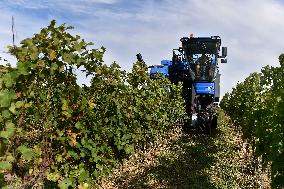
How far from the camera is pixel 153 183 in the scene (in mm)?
8430

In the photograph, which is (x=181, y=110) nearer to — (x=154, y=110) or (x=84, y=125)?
(x=154, y=110)

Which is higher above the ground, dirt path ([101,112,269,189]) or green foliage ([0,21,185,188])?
green foliage ([0,21,185,188])

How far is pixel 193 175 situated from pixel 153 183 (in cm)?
110

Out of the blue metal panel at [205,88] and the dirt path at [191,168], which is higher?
the blue metal panel at [205,88]

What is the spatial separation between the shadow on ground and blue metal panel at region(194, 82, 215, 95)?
6.26 ft

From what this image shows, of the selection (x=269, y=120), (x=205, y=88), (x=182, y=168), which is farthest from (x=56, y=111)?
(x=205, y=88)

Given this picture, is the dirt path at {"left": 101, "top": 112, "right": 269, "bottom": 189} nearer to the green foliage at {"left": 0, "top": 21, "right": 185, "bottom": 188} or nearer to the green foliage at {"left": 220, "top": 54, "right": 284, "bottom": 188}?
the green foliage at {"left": 220, "top": 54, "right": 284, "bottom": 188}

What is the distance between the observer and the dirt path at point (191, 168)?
8.45 m

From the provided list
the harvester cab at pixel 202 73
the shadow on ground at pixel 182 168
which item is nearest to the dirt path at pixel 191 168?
the shadow on ground at pixel 182 168

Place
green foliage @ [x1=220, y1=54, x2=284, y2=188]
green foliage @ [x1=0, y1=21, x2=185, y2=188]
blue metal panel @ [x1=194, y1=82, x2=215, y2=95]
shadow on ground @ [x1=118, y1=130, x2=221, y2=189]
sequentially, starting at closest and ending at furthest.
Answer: green foliage @ [x1=0, y1=21, x2=185, y2=188]
green foliage @ [x1=220, y1=54, x2=284, y2=188]
shadow on ground @ [x1=118, y1=130, x2=221, y2=189]
blue metal panel @ [x1=194, y1=82, x2=215, y2=95]

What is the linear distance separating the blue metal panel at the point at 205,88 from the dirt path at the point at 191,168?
73.8 inches

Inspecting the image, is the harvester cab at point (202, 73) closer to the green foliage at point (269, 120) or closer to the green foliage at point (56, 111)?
the green foliage at point (269, 120)

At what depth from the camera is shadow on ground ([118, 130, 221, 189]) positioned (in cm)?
843

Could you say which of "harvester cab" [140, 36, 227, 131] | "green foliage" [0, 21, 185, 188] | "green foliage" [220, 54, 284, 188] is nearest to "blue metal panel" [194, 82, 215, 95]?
"harvester cab" [140, 36, 227, 131]
